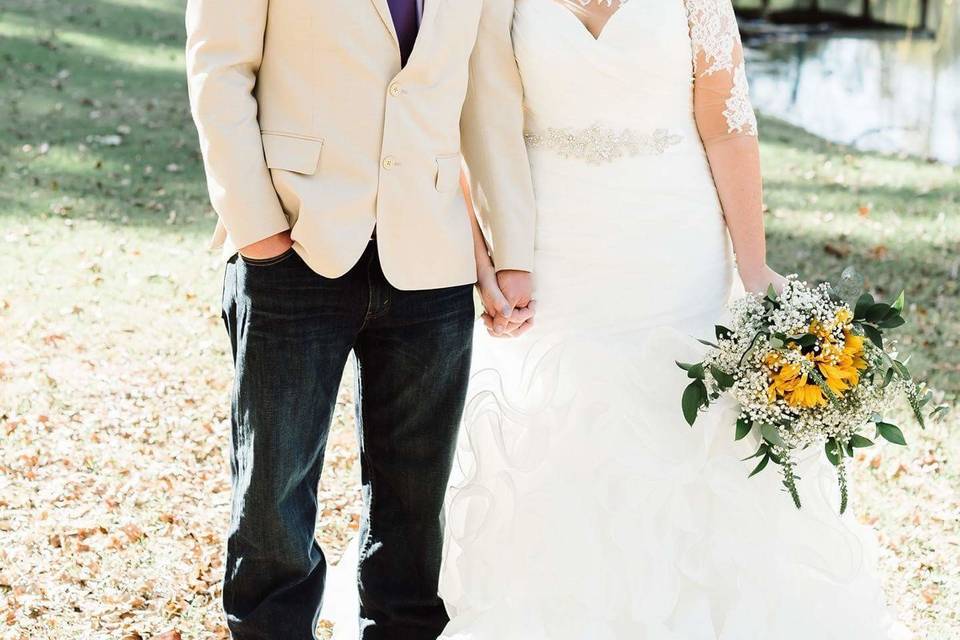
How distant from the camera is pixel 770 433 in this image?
2.88m

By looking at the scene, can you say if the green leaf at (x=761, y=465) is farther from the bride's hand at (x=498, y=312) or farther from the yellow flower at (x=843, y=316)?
the bride's hand at (x=498, y=312)

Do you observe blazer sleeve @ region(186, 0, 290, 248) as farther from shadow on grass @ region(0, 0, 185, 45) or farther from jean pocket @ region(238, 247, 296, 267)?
shadow on grass @ region(0, 0, 185, 45)

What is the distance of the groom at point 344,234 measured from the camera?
2525mm

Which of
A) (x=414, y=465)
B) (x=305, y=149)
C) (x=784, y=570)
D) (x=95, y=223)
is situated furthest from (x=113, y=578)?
(x=95, y=223)

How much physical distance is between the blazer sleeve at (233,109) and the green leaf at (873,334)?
5.15 feet

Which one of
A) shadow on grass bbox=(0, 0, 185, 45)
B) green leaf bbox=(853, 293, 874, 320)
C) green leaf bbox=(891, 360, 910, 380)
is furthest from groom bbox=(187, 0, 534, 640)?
shadow on grass bbox=(0, 0, 185, 45)

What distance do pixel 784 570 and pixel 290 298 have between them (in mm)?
1581

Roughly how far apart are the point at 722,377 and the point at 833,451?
359 millimetres

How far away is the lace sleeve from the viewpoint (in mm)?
3078

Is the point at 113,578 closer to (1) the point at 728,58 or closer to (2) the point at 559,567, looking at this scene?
(2) the point at 559,567

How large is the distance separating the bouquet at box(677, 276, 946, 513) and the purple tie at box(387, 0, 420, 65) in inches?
43.9

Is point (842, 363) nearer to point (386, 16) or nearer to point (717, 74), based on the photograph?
point (717, 74)

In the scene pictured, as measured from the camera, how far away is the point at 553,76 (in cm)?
308

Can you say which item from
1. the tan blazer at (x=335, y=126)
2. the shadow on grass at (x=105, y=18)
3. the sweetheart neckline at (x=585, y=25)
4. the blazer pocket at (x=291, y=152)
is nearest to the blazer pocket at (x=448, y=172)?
the tan blazer at (x=335, y=126)
